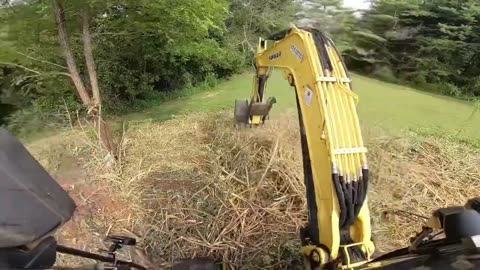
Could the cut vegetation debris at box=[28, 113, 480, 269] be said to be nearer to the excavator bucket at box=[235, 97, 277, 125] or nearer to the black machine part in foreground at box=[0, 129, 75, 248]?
the excavator bucket at box=[235, 97, 277, 125]

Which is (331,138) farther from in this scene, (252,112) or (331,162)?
(252,112)

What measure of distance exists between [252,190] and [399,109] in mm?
3841

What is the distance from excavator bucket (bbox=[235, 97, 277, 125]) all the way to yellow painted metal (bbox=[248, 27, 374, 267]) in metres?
1.86

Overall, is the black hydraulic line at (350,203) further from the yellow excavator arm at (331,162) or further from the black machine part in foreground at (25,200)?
the black machine part in foreground at (25,200)

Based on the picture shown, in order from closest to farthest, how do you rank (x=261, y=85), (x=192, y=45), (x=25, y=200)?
(x=25, y=200)
(x=261, y=85)
(x=192, y=45)

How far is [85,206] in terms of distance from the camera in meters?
4.48

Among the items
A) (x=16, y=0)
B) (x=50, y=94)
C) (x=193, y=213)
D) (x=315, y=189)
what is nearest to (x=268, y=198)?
(x=193, y=213)

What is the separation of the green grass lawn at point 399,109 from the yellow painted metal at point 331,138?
3116mm

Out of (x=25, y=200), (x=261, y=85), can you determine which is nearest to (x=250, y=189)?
(x=261, y=85)

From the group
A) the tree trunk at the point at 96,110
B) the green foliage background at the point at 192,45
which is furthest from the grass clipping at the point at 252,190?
the green foliage background at the point at 192,45

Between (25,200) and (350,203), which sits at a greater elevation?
(25,200)

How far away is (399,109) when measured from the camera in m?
7.28

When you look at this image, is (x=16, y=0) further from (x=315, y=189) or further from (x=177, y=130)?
(x=315, y=189)

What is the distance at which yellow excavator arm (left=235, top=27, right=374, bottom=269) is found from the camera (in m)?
2.69
